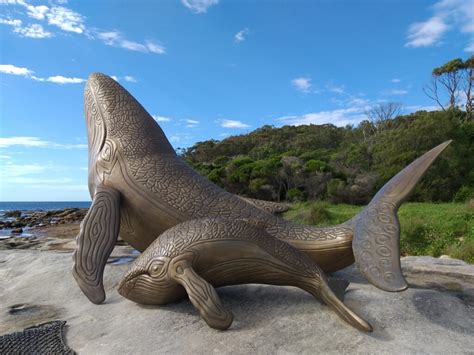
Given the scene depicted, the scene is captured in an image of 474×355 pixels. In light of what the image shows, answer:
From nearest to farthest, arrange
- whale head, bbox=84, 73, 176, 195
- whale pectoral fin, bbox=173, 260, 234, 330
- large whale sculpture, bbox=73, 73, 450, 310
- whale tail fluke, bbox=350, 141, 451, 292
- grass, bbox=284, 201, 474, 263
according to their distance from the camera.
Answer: whale tail fluke, bbox=350, 141, 451, 292 → whale pectoral fin, bbox=173, 260, 234, 330 → large whale sculpture, bbox=73, 73, 450, 310 → whale head, bbox=84, 73, 176, 195 → grass, bbox=284, 201, 474, 263

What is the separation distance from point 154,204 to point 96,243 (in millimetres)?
811

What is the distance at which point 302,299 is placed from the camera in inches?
171

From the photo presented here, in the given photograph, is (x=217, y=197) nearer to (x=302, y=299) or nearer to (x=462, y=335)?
(x=302, y=299)

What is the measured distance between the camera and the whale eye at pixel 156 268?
3746mm

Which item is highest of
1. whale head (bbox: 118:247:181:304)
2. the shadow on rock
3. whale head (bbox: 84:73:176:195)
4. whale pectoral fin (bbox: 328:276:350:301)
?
whale head (bbox: 84:73:176:195)

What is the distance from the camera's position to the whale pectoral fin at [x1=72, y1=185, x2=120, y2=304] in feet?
12.8

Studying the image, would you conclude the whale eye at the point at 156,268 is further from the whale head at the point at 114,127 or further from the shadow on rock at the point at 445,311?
the shadow on rock at the point at 445,311

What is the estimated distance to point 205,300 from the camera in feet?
11.6

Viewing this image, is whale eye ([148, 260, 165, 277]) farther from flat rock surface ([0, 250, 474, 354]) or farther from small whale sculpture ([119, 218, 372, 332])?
flat rock surface ([0, 250, 474, 354])

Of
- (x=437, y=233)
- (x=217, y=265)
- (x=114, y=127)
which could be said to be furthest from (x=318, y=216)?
(x=217, y=265)

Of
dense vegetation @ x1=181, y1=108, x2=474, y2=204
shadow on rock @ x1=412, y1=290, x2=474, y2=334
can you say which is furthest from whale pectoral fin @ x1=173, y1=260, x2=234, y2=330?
dense vegetation @ x1=181, y1=108, x2=474, y2=204

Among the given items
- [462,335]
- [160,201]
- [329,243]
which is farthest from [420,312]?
[160,201]

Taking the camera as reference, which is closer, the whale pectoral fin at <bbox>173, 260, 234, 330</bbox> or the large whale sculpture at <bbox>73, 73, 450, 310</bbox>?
the whale pectoral fin at <bbox>173, 260, 234, 330</bbox>

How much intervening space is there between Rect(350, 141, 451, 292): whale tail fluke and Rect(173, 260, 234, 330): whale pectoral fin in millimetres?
1262
